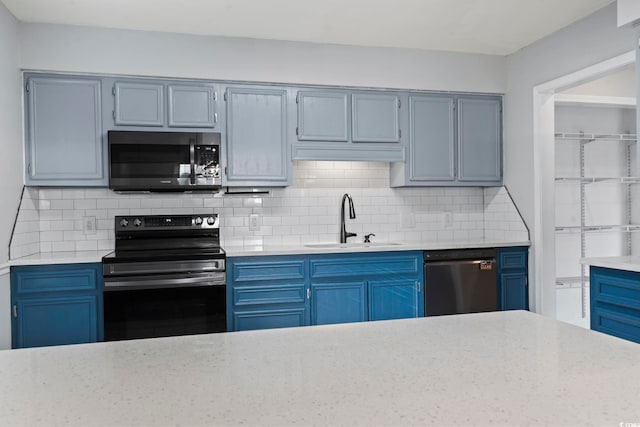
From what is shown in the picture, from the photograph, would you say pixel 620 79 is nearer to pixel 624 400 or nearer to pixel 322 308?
pixel 322 308

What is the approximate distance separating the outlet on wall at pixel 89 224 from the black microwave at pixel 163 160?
44 centimetres

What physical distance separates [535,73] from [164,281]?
3.31 metres

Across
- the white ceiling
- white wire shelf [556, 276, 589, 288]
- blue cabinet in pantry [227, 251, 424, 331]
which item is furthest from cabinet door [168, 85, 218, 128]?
white wire shelf [556, 276, 589, 288]

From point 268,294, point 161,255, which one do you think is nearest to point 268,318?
point 268,294

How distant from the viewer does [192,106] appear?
380cm

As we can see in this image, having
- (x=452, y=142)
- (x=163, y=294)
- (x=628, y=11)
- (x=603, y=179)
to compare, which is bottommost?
(x=163, y=294)

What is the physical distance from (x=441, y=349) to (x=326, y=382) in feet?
1.03

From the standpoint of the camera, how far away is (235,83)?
12.8ft

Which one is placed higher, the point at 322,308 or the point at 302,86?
the point at 302,86

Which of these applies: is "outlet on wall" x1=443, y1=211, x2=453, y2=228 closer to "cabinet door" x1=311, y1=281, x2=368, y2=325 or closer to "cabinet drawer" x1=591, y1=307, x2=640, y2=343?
"cabinet door" x1=311, y1=281, x2=368, y2=325

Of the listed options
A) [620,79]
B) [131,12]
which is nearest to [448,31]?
[620,79]

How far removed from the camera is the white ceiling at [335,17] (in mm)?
3262

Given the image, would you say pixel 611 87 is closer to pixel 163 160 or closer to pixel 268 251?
pixel 268 251

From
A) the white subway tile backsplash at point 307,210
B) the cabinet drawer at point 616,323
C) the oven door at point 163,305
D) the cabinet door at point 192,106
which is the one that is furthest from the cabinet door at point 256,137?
the cabinet drawer at point 616,323
